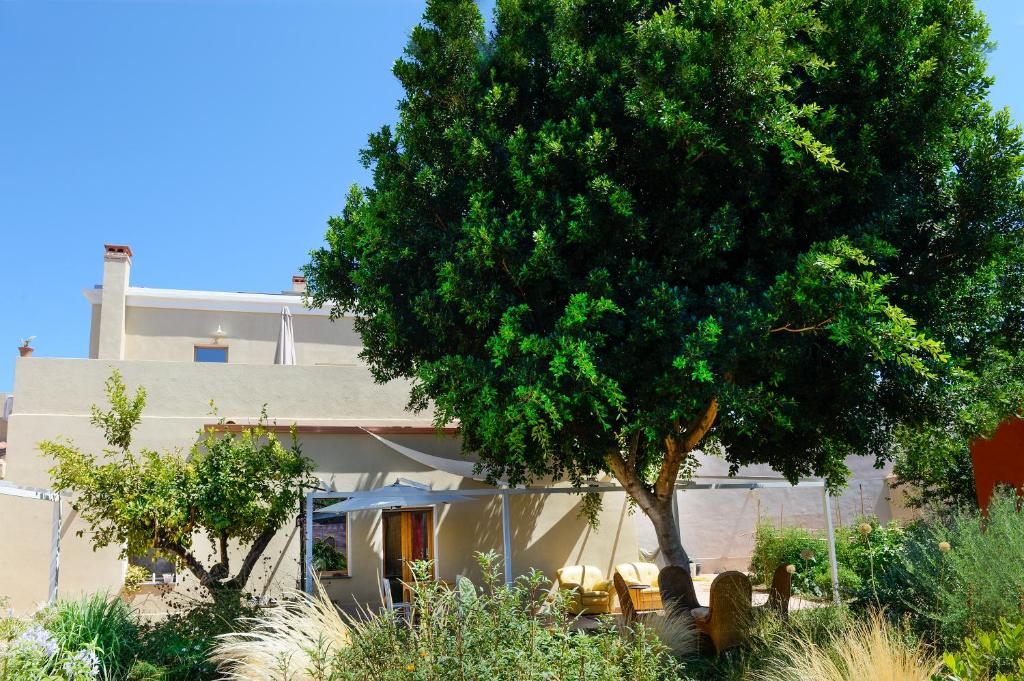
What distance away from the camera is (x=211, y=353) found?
65.2 feet

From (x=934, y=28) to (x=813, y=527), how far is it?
558 inches

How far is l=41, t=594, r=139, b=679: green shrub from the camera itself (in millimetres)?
7273

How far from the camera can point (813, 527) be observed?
19375 millimetres

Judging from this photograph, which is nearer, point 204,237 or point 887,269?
point 887,269

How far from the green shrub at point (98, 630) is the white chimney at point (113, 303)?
1189 centimetres

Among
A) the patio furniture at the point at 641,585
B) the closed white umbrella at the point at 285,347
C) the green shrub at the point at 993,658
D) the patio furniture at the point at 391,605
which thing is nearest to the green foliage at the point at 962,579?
the green shrub at the point at 993,658

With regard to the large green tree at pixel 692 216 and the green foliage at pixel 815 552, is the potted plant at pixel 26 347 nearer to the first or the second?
the large green tree at pixel 692 216

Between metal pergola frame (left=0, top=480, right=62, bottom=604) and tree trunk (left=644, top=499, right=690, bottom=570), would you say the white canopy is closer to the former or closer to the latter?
tree trunk (left=644, top=499, right=690, bottom=570)

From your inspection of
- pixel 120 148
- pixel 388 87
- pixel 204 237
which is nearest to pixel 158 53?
pixel 120 148

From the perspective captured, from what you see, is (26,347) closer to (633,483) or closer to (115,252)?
(115,252)

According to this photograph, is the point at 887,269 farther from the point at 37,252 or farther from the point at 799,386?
the point at 37,252

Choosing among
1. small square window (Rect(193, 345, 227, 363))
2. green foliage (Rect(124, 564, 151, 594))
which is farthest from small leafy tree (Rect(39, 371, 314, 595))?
small square window (Rect(193, 345, 227, 363))

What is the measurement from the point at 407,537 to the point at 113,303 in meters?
10.0

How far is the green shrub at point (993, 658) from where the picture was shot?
4336 millimetres
